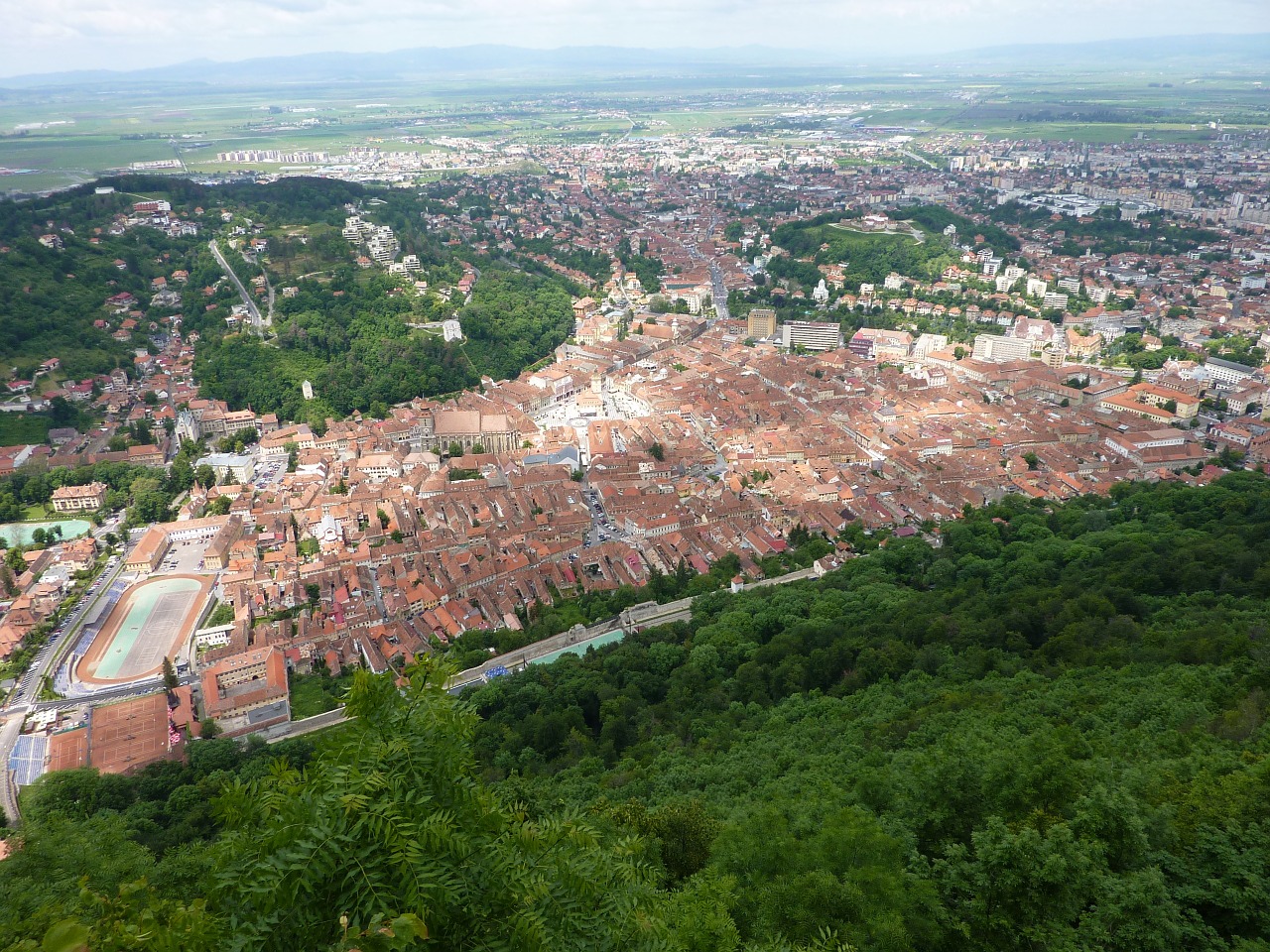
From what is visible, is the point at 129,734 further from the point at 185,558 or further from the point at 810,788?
the point at 810,788

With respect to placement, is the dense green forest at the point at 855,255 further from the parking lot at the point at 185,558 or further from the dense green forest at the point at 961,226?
the parking lot at the point at 185,558

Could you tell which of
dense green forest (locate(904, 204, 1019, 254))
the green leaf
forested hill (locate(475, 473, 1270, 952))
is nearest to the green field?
dense green forest (locate(904, 204, 1019, 254))

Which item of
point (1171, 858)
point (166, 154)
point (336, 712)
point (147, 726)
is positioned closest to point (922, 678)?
point (1171, 858)

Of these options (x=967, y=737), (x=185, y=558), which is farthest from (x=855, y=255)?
(x=967, y=737)

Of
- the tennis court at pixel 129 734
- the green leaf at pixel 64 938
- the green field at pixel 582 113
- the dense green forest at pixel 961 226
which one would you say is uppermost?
the green field at pixel 582 113

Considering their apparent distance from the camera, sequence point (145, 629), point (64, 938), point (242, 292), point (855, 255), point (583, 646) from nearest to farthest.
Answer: point (64, 938), point (583, 646), point (145, 629), point (242, 292), point (855, 255)

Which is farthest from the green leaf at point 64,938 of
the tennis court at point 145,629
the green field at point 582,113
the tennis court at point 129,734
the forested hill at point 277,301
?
the green field at point 582,113
